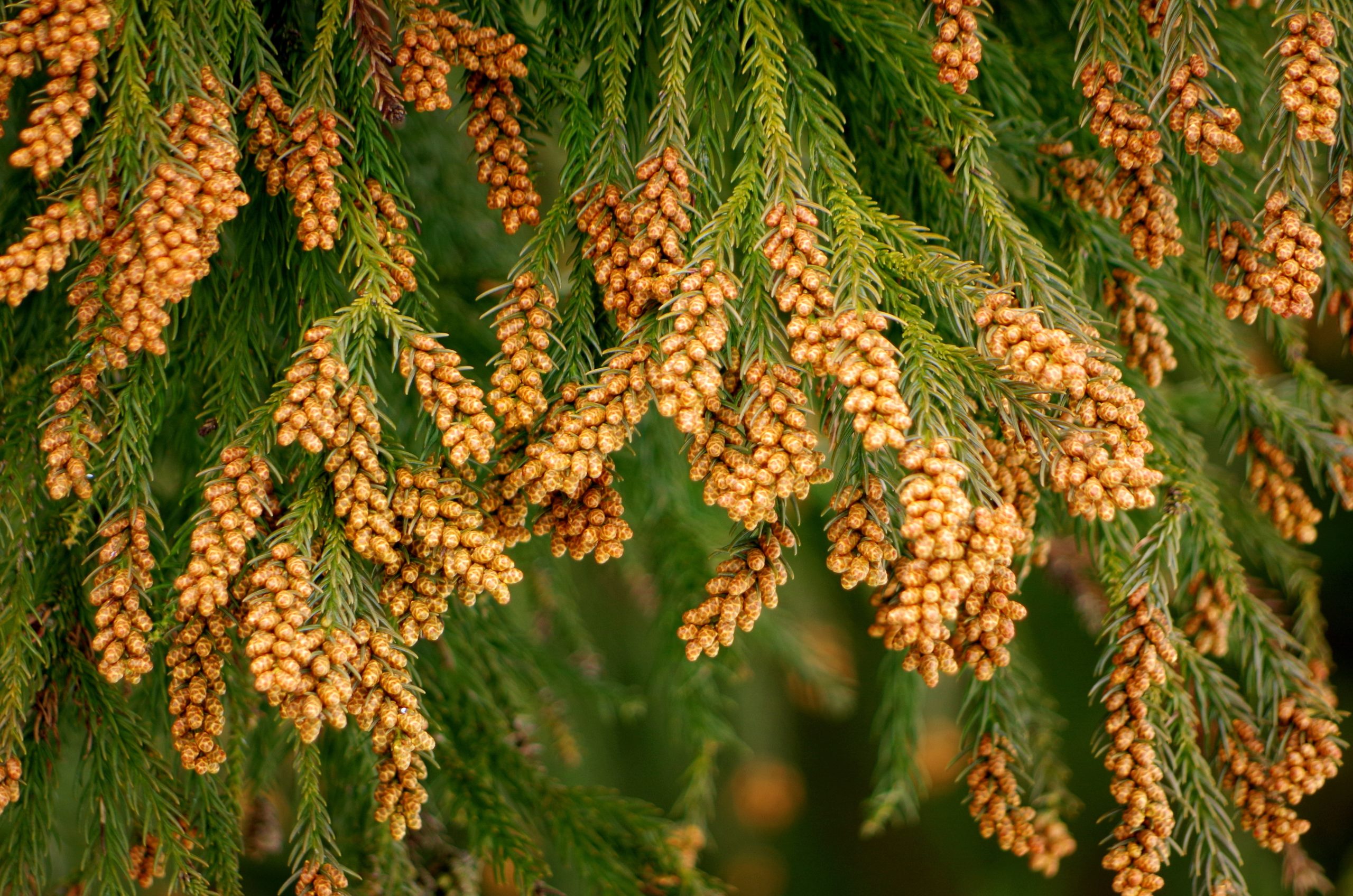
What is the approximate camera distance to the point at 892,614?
25.8 inches

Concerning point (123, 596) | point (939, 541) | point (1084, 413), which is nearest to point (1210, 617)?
point (1084, 413)

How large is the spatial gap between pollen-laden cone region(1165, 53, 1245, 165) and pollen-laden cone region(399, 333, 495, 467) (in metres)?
0.71

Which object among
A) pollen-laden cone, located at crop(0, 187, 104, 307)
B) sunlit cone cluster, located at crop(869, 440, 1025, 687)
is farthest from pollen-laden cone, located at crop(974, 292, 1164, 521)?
pollen-laden cone, located at crop(0, 187, 104, 307)

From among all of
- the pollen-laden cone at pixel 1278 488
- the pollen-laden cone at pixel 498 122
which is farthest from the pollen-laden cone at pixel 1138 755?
the pollen-laden cone at pixel 498 122

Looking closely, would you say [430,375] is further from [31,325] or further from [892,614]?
[31,325]

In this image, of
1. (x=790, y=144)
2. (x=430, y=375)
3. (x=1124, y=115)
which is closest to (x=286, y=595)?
(x=430, y=375)

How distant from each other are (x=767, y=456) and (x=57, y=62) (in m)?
0.68

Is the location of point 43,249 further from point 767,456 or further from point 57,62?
point 767,456

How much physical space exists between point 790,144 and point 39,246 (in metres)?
0.66

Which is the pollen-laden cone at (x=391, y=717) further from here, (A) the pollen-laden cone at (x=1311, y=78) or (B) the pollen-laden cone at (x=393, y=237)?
(A) the pollen-laden cone at (x=1311, y=78)

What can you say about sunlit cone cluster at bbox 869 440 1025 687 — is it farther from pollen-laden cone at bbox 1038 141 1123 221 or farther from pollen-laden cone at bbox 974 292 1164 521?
pollen-laden cone at bbox 1038 141 1123 221

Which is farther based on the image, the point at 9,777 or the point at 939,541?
the point at 9,777

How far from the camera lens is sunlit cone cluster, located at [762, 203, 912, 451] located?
66 centimetres

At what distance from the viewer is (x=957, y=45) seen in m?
0.81
